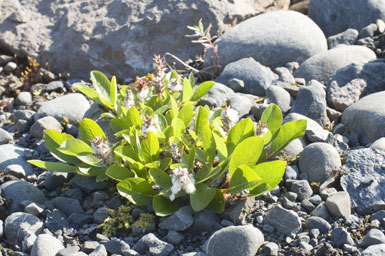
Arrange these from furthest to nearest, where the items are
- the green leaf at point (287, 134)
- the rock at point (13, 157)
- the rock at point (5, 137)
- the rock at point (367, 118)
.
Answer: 1. the rock at point (5, 137)
2. the rock at point (13, 157)
3. the rock at point (367, 118)
4. the green leaf at point (287, 134)

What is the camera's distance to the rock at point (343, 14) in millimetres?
6426

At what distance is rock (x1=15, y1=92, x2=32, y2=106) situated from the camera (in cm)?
580

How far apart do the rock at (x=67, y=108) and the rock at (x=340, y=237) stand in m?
2.81

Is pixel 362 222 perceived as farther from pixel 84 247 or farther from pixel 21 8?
pixel 21 8

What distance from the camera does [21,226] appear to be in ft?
12.1

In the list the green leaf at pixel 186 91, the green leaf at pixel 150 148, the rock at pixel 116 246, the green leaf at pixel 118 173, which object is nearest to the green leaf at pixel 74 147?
the green leaf at pixel 118 173

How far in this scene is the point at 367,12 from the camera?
643 centimetres

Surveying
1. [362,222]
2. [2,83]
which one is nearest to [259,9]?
[2,83]

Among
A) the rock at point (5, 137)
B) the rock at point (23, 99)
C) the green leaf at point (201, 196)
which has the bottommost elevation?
the rock at point (23, 99)

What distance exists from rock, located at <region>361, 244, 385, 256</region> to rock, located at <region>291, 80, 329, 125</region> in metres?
1.75

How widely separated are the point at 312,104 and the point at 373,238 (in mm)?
1750

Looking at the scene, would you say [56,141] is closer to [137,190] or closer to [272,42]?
[137,190]

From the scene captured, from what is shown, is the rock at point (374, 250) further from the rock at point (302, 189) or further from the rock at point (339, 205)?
the rock at point (302, 189)

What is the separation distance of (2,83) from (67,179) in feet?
8.38
